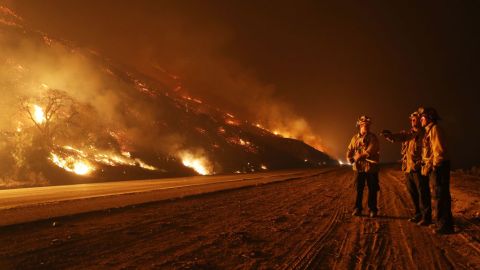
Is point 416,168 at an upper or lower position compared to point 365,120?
lower

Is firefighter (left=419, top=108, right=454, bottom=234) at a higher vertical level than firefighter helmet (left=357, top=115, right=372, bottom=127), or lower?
lower

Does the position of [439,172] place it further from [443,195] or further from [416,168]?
[416,168]

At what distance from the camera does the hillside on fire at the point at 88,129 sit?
33.4 metres

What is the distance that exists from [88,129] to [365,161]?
146 ft

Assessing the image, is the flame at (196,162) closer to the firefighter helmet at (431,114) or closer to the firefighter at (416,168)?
the firefighter at (416,168)

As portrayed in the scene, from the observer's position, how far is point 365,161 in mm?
8758

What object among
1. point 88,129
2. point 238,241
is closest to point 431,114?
point 238,241

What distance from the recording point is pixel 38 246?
18.7ft

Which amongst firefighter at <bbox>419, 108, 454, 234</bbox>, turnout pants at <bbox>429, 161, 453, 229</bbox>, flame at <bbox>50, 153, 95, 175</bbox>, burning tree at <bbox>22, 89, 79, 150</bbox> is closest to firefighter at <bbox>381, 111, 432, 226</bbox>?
firefighter at <bbox>419, 108, 454, 234</bbox>

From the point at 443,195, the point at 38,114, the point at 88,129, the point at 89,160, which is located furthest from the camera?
the point at 88,129

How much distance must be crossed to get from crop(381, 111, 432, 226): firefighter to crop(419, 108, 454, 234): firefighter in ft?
1.73

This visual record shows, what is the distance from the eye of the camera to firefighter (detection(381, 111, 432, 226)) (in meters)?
7.48

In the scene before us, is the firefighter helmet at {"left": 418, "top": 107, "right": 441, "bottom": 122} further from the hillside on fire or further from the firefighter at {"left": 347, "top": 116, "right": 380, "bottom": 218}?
the hillside on fire

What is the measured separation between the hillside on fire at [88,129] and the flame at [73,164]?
0.09 m
